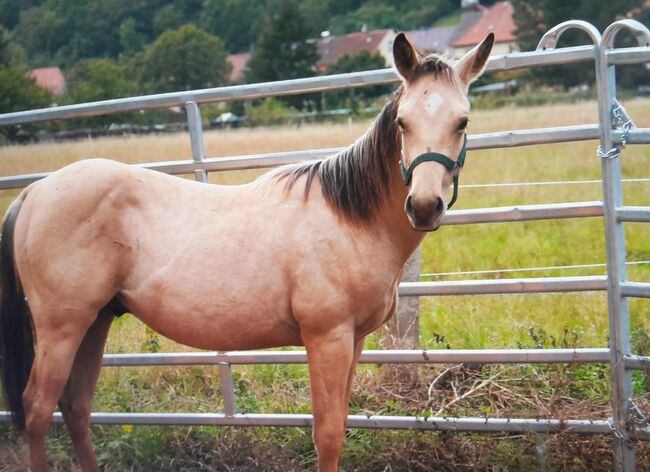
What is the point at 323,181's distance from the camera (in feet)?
10.1

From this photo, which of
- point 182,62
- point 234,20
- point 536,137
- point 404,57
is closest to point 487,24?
point 234,20

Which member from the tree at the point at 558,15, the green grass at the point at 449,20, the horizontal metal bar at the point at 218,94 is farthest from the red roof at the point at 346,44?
the horizontal metal bar at the point at 218,94

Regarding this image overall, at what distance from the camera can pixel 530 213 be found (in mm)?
3422

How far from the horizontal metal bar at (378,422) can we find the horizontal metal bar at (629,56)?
5.26ft

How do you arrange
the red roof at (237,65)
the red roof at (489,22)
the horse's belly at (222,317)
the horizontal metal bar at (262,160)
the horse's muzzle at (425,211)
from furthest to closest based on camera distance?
the red roof at (489,22) < the red roof at (237,65) < the horizontal metal bar at (262,160) < the horse's belly at (222,317) < the horse's muzzle at (425,211)

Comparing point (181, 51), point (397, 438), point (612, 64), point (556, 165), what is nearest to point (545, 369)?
point (397, 438)

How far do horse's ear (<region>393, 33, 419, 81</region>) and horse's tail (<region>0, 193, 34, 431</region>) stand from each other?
193 centimetres

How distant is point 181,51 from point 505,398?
1847cm

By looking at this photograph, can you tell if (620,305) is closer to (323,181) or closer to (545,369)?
(545,369)

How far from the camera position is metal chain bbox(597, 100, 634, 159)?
3.23m

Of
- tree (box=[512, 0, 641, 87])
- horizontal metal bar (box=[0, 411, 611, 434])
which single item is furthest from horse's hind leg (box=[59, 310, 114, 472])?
tree (box=[512, 0, 641, 87])

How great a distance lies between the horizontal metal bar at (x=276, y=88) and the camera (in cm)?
337

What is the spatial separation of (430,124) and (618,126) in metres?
1.12

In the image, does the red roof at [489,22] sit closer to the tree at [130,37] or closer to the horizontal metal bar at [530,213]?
the tree at [130,37]
